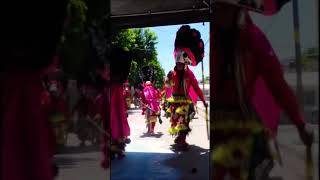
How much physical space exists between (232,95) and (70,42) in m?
1.00

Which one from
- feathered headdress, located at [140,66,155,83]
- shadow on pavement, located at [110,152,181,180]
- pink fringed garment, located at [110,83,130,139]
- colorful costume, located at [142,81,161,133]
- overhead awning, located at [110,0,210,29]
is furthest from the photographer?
feathered headdress, located at [140,66,155,83]

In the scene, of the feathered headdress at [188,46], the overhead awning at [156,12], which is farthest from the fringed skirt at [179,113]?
the overhead awning at [156,12]

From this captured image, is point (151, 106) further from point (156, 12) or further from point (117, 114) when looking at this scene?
point (117, 114)

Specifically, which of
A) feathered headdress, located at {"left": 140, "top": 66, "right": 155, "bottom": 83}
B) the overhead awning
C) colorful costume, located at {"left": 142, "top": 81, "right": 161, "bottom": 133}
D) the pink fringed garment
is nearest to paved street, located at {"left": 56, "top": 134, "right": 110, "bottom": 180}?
the pink fringed garment

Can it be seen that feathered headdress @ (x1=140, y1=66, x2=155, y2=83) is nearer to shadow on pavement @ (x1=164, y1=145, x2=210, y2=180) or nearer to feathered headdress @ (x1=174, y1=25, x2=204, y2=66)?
shadow on pavement @ (x1=164, y1=145, x2=210, y2=180)

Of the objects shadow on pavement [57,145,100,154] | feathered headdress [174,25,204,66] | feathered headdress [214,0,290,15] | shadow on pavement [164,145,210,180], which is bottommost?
Answer: shadow on pavement [164,145,210,180]

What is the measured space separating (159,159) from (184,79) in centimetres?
132

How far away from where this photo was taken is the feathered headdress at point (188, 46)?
7008 mm

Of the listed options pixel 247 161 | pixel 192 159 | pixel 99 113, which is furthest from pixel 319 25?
pixel 192 159

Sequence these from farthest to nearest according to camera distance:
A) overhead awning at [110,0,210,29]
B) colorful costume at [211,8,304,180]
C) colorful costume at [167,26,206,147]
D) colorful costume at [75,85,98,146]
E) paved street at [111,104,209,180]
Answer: colorful costume at [167,26,206,147] → overhead awning at [110,0,210,29] → paved street at [111,104,209,180] → colorful costume at [75,85,98,146] → colorful costume at [211,8,304,180]

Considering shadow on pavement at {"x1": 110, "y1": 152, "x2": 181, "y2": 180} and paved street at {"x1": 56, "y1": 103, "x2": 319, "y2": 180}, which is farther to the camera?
shadow on pavement at {"x1": 110, "y1": 152, "x2": 181, "y2": 180}

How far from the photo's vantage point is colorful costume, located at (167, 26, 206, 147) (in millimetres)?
7000

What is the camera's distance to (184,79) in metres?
7.00

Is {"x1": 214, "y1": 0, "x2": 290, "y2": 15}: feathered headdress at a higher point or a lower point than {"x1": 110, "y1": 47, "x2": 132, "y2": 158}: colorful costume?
higher
